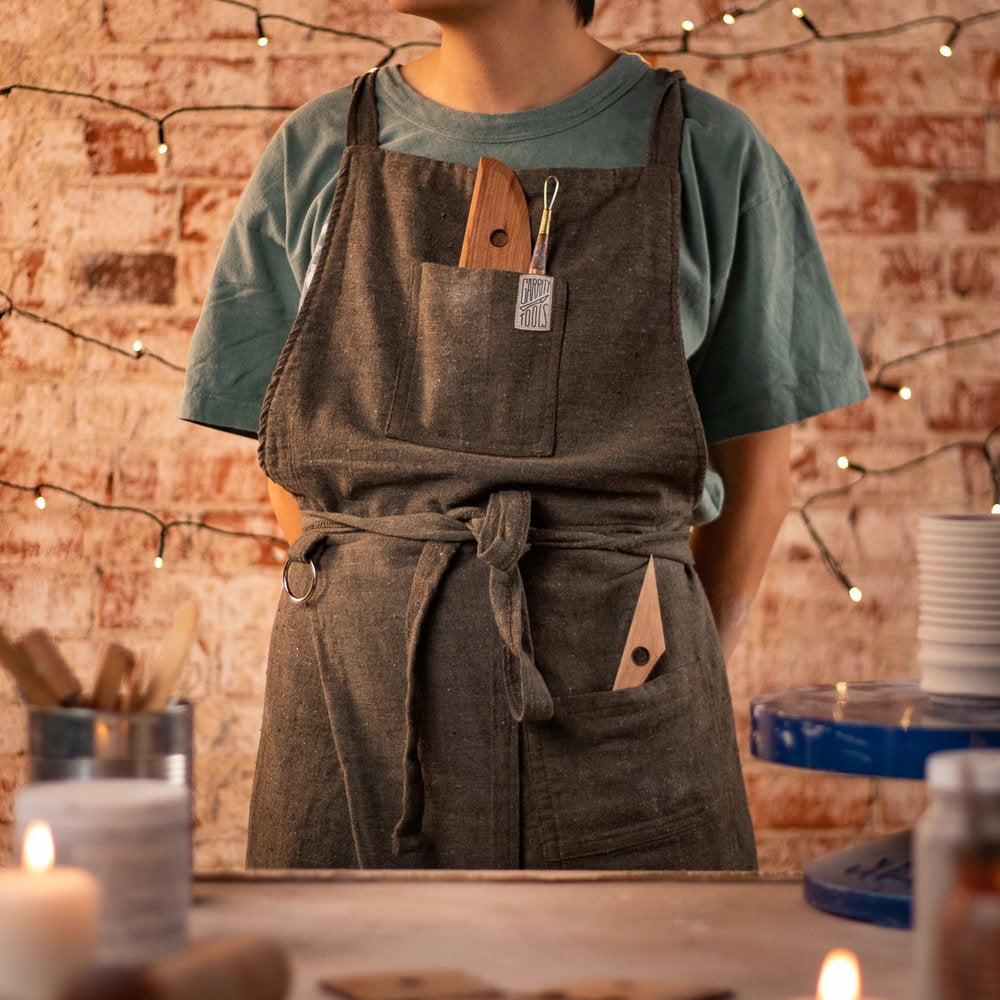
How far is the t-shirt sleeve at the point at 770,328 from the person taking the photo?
130 centimetres

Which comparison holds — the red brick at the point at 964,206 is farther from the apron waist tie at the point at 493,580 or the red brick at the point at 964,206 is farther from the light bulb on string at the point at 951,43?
the apron waist tie at the point at 493,580

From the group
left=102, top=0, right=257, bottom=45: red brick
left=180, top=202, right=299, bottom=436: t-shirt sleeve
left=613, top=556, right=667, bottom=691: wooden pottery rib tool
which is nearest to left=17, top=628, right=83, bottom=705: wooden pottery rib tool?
left=613, top=556, right=667, bottom=691: wooden pottery rib tool

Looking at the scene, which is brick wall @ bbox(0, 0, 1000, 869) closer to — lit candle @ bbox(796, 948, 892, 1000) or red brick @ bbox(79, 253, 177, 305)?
red brick @ bbox(79, 253, 177, 305)

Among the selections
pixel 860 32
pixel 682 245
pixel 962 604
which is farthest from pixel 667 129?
pixel 860 32

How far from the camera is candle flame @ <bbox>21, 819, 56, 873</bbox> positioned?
60 cm

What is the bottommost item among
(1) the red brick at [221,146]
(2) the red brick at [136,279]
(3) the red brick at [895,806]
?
(3) the red brick at [895,806]

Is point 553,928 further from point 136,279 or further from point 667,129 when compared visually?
point 136,279

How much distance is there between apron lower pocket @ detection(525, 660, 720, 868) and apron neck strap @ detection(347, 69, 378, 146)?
0.53 metres

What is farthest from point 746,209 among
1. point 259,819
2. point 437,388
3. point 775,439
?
point 259,819

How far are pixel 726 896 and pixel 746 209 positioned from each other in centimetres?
69

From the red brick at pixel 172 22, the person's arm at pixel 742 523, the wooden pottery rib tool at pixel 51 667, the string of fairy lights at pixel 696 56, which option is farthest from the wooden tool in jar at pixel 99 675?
the red brick at pixel 172 22

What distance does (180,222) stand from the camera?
2008 mm

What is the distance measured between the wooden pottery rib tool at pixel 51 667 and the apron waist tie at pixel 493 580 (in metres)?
0.42

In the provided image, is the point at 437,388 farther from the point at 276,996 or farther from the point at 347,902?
the point at 276,996
